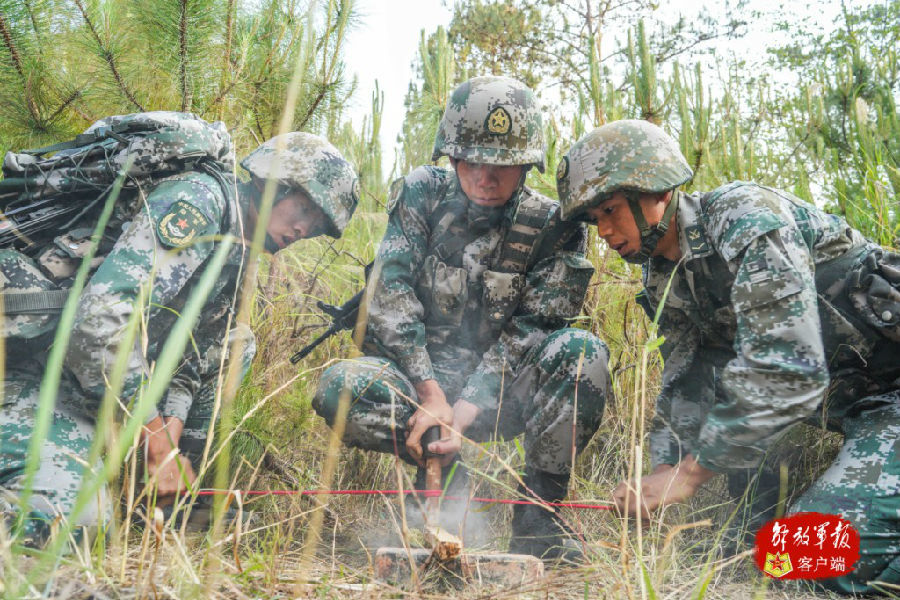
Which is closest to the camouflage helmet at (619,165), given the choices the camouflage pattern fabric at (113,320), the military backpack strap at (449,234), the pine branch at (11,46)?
the military backpack strap at (449,234)

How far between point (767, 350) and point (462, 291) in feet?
4.62

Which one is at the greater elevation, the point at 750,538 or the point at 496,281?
the point at 496,281

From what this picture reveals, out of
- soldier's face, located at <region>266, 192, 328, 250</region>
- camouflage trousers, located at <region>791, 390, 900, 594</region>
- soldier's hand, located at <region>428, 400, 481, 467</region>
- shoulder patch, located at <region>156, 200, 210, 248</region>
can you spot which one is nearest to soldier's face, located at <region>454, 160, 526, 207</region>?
soldier's face, located at <region>266, 192, 328, 250</region>

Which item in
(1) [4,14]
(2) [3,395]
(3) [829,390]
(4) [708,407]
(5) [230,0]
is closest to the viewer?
(2) [3,395]

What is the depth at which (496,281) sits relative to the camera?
3.11 m

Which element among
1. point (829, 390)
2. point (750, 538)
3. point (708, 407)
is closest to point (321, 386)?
point (708, 407)

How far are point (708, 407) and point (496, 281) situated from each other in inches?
41.3

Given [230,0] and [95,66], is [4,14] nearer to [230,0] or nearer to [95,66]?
[95,66]

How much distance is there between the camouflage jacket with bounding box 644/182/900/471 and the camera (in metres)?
2.10

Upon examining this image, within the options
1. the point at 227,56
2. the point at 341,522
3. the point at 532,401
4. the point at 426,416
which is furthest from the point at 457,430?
the point at 227,56

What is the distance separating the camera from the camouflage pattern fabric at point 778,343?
210 cm

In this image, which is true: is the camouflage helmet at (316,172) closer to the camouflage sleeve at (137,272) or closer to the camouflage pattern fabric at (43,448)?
the camouflage sleeve at (137,272)

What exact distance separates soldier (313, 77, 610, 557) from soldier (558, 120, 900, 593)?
408 mm

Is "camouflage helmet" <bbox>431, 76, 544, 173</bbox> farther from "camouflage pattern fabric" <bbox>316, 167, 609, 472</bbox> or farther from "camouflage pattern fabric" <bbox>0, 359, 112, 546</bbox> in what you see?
"camouflage pattern fabric" <bbox>0, 359, 112, 546</bbox>
